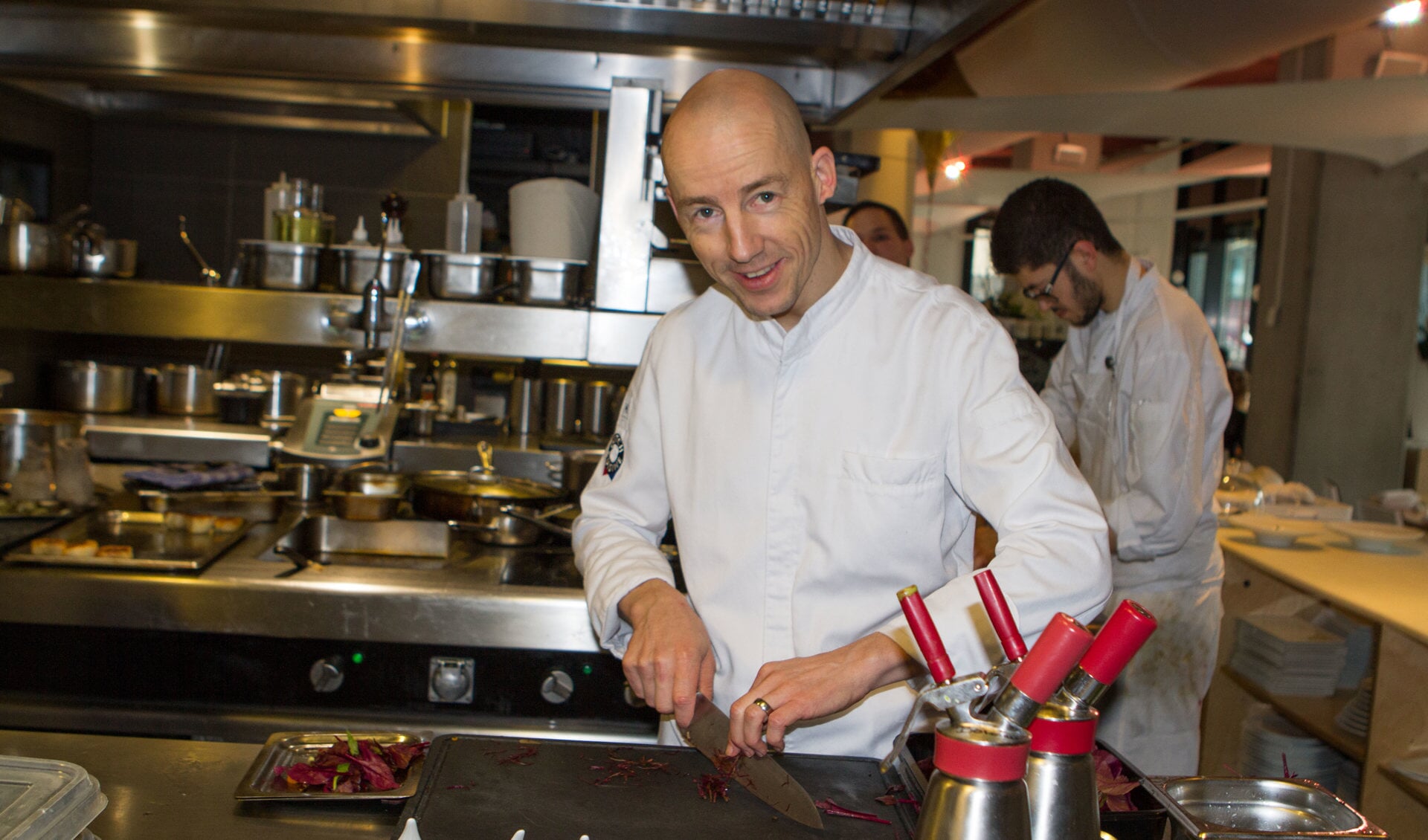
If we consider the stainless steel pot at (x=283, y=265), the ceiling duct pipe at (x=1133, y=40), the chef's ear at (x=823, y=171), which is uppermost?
the ceiling duct pipe at (x=1133, y=40)

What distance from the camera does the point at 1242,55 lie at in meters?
4.18

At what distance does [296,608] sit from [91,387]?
99.9 inches

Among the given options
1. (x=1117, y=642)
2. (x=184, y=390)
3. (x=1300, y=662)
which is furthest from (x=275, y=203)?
(x=1300, y=662)

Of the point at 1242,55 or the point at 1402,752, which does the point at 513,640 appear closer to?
the point at 1402,752

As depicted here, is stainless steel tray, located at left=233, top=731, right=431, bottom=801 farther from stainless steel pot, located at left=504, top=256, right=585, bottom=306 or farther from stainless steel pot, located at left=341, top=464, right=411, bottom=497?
stainless steel pot, located at left=504, top=256, right=585, bottom=306

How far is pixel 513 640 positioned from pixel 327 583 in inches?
15.9

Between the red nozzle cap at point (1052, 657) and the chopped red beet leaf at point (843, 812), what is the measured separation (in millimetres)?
445

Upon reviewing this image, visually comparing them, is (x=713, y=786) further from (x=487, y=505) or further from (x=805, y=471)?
(x=487, y=505)

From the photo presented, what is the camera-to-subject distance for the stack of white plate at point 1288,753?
310 cm

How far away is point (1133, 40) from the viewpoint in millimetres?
4238

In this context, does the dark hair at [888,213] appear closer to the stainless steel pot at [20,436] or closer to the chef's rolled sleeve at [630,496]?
the chef's rolled sleeve at [630,496]

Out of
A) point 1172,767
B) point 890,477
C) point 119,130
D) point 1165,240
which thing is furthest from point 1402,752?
point 1165,240

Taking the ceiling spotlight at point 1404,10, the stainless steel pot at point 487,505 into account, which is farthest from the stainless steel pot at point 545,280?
the ceiling spotlight at point 1404,10

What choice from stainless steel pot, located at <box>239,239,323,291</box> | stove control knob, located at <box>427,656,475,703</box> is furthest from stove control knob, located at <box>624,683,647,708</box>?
stainless steel pot, located at <box>239,239,323,291</box>
